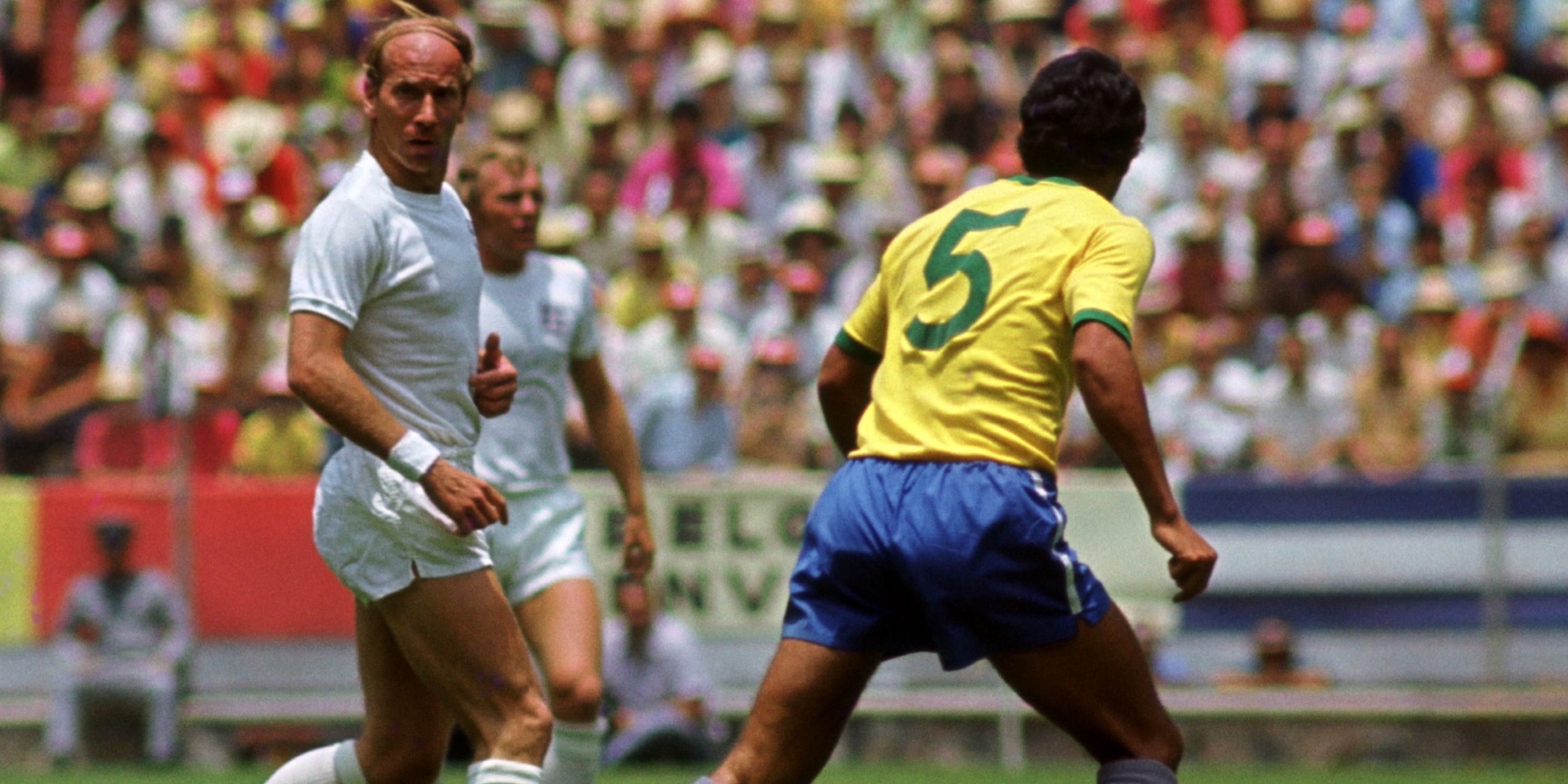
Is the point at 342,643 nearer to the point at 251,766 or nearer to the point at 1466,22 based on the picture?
the point at 251,766

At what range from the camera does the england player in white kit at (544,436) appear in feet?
22.4

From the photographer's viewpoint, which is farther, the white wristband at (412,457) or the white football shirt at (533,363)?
the white football shirt at (533,363)

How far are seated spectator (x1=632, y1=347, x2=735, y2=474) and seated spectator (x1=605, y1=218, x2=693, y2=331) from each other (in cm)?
126

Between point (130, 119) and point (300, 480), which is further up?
point (130, 119)

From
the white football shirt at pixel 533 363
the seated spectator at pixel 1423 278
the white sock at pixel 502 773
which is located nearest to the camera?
the white sock at pixel 502 773

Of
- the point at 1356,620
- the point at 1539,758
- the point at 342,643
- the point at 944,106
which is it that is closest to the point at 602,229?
the point at 944,106

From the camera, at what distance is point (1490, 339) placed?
1178 centimetres

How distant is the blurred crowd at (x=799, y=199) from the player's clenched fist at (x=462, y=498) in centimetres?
593

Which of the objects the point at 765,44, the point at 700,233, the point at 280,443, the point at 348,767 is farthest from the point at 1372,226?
the point at 348,767

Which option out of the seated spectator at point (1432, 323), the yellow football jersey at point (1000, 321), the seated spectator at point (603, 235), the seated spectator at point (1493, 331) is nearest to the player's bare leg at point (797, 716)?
the yellow football jersey at point (1000, 321)

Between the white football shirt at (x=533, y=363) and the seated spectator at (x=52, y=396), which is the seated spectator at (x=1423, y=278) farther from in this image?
the seated spectator at (x=52, y=396)

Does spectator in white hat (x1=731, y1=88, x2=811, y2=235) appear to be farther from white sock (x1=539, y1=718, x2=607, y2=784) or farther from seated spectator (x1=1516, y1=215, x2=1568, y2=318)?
white sock (x1=539, y1=718, x2=607, y2=784)

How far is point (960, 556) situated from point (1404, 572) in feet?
21.6

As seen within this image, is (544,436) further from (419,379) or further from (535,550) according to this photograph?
(419,379)
